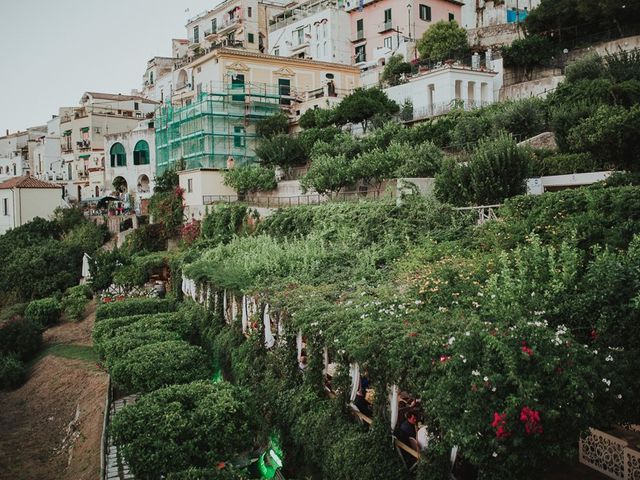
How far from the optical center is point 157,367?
14.0 metres

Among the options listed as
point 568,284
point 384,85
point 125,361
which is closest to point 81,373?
point 125,361

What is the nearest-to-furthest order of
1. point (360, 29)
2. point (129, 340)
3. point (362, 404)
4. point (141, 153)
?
1. point (362, 404)
2. point (129, 340)
3. point (360, 29)
4. point (141, 153)

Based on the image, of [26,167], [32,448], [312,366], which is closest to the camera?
[312,366]

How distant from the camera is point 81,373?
814 inches

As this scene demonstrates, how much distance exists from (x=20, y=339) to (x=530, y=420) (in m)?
23.1

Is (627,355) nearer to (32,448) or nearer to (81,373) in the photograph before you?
(32,448)

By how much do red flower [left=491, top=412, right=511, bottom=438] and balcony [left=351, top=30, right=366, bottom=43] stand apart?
146ft

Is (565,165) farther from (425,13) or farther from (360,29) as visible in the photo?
(360,29)

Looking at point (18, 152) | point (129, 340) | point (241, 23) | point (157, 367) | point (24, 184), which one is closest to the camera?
point (157, 367)

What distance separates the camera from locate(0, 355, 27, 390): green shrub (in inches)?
876

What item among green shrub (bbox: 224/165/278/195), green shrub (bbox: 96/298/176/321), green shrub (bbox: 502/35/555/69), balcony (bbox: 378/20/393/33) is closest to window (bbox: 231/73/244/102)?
green shrub (bbox: 224/165/278/195)

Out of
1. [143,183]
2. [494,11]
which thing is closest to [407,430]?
[494,11]

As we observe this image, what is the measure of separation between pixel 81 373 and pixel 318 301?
1200cm

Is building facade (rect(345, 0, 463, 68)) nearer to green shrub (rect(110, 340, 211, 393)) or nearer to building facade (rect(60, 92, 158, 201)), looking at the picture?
building facade (rect(60, 92, 158, 201))
